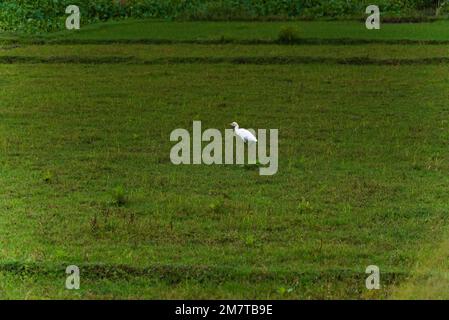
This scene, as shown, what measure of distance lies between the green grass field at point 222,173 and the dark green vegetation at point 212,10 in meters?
1.69

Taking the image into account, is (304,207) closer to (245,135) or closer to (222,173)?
(222,173)

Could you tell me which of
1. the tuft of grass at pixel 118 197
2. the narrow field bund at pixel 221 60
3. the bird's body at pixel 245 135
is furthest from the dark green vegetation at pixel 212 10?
the tuft of grass at pixel 118 197

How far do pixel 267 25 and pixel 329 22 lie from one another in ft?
3.39

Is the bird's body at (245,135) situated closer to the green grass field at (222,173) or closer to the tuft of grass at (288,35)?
the green grass field at (222,173)

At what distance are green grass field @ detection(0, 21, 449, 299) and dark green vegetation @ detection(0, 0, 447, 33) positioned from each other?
1693 mm

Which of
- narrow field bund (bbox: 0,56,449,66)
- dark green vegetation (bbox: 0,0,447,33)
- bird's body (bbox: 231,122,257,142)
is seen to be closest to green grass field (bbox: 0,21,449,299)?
narrow field bund (bbox: 0,56,449,66)

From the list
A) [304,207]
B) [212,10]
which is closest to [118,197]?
[304,207]

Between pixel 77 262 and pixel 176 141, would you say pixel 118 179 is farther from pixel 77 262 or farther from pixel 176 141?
pixel 77 262

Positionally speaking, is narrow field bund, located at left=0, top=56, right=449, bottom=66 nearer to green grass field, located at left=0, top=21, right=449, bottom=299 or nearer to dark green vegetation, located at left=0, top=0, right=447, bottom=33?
green grass field, located at left=0, top=21, right=449, bottom=299

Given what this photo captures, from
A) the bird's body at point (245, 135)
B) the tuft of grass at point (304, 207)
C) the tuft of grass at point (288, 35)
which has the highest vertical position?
the tuft of grass at point (288, 35)

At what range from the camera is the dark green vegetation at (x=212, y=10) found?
47.2 feet

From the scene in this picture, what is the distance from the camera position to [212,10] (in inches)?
573

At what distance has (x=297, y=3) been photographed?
14.8 meters
